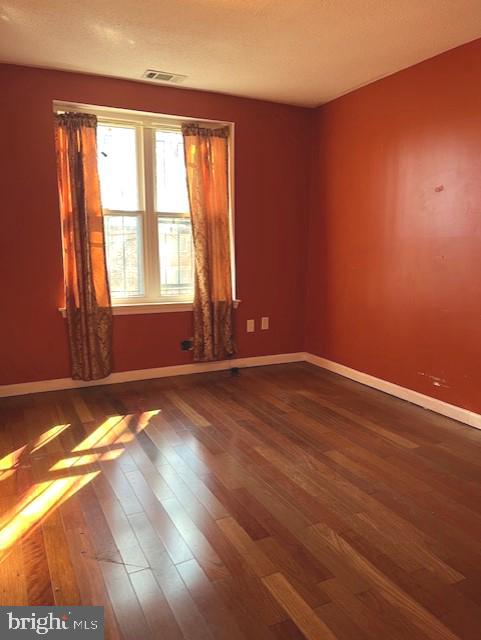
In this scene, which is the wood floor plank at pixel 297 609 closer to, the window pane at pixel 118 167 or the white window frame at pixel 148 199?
the white window frame at pixel 148 199

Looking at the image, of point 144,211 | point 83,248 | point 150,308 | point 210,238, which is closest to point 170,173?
point 144,211

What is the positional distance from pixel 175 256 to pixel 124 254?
47 cm

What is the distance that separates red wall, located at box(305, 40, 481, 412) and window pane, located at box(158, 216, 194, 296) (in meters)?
1.31

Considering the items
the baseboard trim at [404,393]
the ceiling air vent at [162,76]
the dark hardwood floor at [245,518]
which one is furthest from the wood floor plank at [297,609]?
the ceiling air vent at [162,76]

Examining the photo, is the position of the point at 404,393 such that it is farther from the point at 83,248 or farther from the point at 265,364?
the point at 83,248

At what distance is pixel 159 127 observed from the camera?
13.4 ft

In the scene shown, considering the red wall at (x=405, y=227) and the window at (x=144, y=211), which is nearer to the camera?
the red wall at (x=405, y=227)

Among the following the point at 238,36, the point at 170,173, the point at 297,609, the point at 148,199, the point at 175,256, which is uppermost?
the point at 238,36

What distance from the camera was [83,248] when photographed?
3.79 m

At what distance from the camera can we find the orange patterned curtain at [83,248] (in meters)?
3.69

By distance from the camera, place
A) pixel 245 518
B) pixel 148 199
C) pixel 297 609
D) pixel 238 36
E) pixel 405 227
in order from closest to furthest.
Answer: pixel 297 609
pixel 245 518
pixel 238 36
pixel 405 227
pixel 148 199

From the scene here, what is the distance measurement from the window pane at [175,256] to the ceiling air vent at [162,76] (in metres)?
1.13

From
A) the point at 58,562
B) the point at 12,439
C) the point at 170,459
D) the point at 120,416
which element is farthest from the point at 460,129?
the point at 12,439

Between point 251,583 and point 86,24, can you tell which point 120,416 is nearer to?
point 251,583
